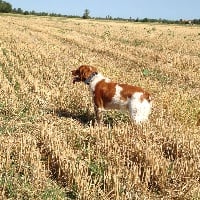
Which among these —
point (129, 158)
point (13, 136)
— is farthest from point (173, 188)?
point (13, 136)

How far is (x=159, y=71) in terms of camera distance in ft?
53.0

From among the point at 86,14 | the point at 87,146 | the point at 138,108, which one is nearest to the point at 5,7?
the point at 86,14

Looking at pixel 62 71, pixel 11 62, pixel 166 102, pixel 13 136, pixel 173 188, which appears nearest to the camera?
pixel 173 188

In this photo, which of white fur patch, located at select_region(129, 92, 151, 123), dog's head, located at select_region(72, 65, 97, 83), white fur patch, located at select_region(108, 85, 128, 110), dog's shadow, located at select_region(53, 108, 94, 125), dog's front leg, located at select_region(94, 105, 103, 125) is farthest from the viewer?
dog's shadow, located at select_region(53, 108, 94, 125)

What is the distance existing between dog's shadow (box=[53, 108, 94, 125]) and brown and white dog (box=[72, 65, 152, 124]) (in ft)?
1.92

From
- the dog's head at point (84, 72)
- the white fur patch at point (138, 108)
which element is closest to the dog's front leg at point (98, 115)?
the dog's head at point (84, 72)

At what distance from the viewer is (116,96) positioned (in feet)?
26.9

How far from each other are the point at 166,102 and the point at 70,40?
16.7 m

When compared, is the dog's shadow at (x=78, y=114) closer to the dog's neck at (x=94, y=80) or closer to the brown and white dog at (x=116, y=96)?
the brown and white dog at (x=116, y=96)

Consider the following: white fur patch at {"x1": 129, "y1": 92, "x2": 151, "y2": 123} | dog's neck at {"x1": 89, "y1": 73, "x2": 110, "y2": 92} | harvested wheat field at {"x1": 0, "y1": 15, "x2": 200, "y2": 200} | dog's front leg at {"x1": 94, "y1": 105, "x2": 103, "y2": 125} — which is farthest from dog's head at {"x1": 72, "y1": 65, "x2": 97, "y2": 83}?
white fur patch at {"x1": 129, "y1": 92, "x2": 151, "y2": 123}

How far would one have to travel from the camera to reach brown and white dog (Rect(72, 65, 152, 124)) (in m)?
7.94

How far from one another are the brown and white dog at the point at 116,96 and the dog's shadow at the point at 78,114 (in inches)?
23.0

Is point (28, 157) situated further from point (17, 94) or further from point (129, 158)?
point (17, 94)

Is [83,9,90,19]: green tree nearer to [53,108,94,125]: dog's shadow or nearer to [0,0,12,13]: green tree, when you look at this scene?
[0,0,12,13]: green tree
